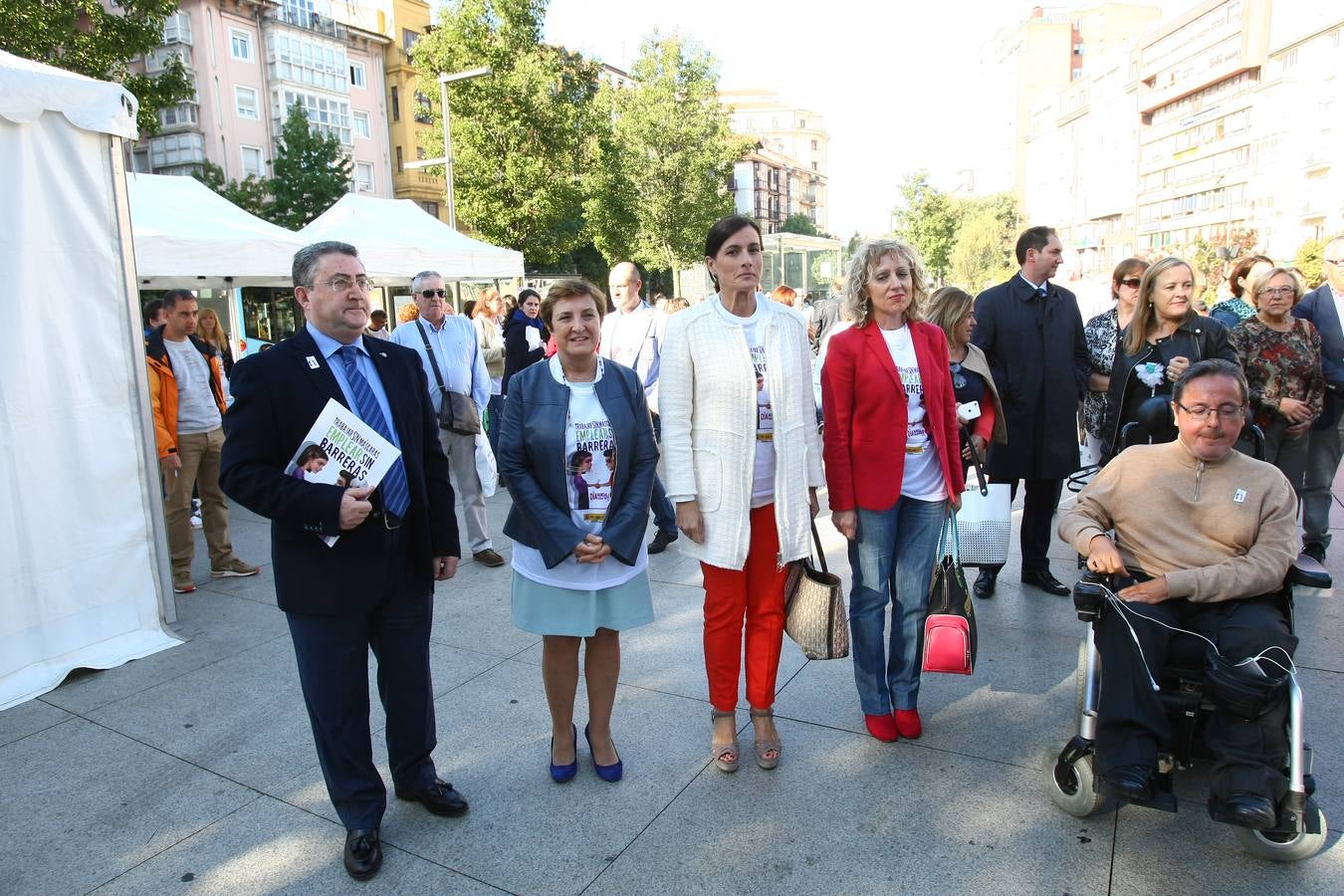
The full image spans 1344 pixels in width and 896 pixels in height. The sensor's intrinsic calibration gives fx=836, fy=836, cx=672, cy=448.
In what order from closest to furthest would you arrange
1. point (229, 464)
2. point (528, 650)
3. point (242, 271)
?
1. point (229, 464)
2. point (528, 650)
3. point (242, 271)

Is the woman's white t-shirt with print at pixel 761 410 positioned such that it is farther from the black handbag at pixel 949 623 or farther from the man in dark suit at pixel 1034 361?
the man in dark suit at pixel 1034 361

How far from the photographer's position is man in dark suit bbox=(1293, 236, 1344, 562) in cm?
529

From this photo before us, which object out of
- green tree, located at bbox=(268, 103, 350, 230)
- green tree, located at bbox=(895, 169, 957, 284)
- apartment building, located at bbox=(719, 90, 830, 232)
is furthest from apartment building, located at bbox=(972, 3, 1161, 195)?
green tree, located at bbox=(268, 103, 350, 230)

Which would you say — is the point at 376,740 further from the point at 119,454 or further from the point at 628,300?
the point at 628,300

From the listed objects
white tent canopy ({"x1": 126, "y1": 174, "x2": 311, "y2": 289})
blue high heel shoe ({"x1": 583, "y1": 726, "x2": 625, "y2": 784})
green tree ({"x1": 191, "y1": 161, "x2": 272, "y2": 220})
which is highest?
green tree ({"x1": 191, "y1": 161, "x2": 272, "y2": 220})

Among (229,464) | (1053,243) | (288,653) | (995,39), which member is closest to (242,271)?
(288,653)

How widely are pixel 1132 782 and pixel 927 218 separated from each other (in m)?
51.1

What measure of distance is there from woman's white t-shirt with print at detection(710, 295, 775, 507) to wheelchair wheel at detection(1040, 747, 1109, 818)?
134 cm

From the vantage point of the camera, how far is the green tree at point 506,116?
2422 centimetres

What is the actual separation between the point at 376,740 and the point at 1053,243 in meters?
4.33

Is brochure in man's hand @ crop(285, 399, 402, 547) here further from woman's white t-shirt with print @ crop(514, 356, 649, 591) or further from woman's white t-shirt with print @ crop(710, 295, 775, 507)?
woman's white t-shirt with print @ crop(710, 295, 775, 507)

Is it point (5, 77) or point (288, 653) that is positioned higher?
point (5, 77)

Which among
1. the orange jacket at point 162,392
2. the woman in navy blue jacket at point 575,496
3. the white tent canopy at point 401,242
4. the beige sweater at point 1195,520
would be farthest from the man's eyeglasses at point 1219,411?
the white tent canopy at point 401,242

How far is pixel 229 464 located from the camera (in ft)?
8.00
